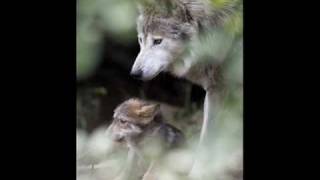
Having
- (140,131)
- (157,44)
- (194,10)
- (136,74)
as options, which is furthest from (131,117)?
(194,10)

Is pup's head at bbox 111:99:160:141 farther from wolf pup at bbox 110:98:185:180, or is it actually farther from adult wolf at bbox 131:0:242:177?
adult wolf at bbox 131:0:242:177

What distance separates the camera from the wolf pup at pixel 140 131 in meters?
2.96

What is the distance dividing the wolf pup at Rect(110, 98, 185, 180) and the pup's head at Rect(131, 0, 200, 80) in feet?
0.48

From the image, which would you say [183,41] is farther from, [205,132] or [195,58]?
[205,132]

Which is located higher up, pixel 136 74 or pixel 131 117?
pixel 136 74

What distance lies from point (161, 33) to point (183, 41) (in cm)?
11

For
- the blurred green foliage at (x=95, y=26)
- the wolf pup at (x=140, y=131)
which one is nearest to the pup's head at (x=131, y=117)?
Answer: the wolf pup at (x=140, y=131)

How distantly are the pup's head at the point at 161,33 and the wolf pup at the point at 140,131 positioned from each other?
0.48ft

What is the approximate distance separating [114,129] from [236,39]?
0.70 m

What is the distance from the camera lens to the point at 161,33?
295 cm

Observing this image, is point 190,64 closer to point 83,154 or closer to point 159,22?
point 159,22

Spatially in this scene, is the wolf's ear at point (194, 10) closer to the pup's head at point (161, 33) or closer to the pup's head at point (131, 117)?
the pup's head at point (161, 33)

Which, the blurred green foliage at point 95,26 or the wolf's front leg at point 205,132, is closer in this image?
the blurred green foliage at point 95,26

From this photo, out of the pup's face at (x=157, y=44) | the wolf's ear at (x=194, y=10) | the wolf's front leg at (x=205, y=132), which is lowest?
the wolf's front leg at (x=205, y=132)
